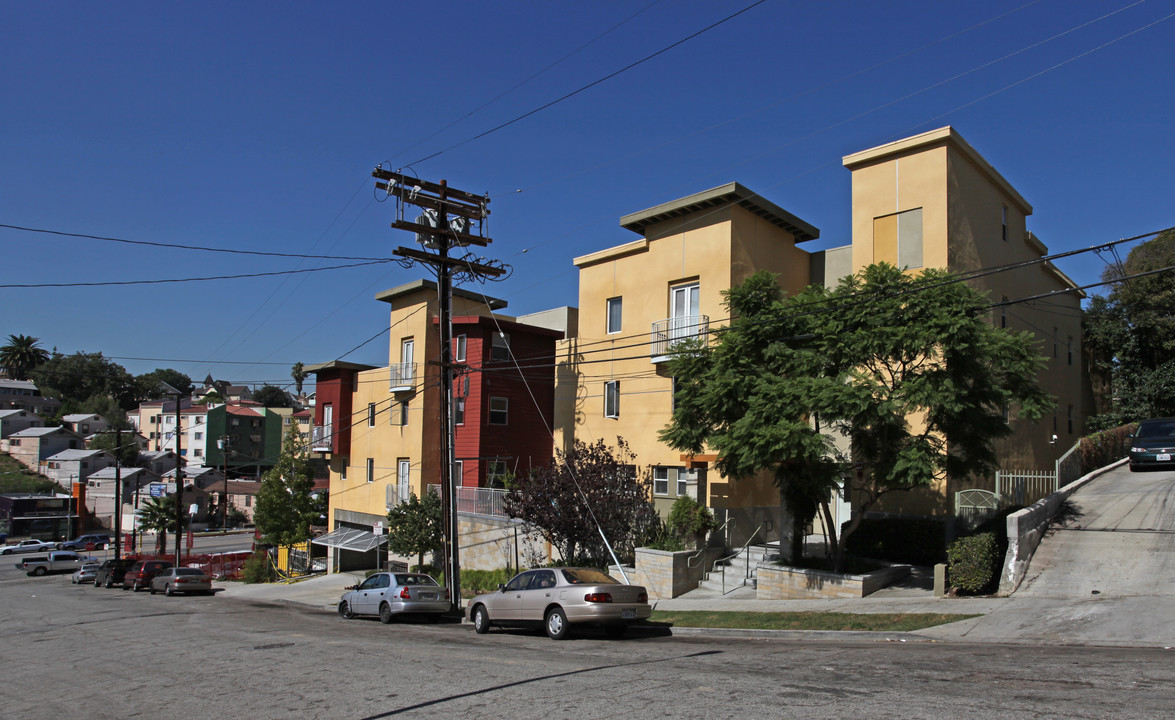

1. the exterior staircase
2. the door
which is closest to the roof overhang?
the door

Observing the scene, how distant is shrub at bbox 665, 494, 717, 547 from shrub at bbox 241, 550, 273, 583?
26.7 meters

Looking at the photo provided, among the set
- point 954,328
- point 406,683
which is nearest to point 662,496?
point 954,328

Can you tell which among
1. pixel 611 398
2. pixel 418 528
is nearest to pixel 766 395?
pixel 611 398

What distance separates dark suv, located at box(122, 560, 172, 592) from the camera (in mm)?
35094

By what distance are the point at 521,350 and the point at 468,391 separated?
3075mm

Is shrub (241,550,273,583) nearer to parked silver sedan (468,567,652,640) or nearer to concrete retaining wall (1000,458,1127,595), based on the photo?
parked silver sedan (468,567,652,640)

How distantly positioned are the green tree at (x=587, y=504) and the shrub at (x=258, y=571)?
22280mm

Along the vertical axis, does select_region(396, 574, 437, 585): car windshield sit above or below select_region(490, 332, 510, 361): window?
below

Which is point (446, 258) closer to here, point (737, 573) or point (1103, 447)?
point (737, 573)

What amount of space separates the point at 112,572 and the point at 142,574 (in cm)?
405

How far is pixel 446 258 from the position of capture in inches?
835

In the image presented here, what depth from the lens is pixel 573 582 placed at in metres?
14.4

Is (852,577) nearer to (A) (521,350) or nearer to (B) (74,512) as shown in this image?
(A) (521,350)

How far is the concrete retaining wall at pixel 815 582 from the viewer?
16.6 m
